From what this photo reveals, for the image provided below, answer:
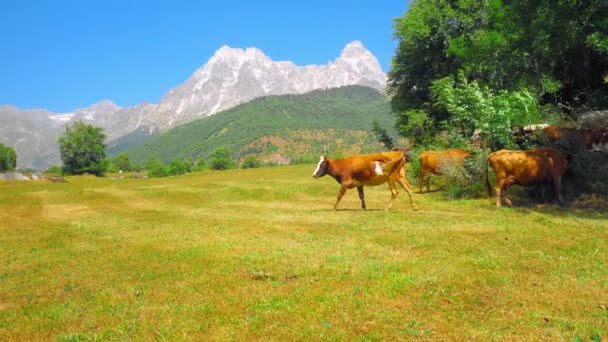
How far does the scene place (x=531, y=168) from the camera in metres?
19.5

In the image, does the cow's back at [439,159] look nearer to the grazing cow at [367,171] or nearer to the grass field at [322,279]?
the grazing cow at [367,171]

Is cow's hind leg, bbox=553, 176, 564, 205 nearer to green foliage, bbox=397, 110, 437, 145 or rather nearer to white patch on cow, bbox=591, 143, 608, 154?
white patch on cow, bbox=591, 143, 608, 154

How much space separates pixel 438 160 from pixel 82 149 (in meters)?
132

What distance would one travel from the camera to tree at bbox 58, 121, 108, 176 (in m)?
135

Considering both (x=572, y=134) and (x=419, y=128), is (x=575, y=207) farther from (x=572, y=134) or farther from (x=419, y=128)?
(x=419, y=128)

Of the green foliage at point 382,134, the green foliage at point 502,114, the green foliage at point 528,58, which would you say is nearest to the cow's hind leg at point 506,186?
the green foliage at point 502,114

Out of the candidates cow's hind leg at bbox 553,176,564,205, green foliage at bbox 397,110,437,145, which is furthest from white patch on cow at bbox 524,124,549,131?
green foliage at bbox 397,110,437,145

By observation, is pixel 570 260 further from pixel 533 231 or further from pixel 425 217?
pixel 425 217

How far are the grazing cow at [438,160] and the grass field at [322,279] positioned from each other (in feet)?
26.2

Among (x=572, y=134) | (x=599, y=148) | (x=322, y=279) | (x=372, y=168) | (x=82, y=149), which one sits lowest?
(x=322, y=279)

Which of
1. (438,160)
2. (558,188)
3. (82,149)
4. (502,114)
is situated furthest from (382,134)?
(82,149)

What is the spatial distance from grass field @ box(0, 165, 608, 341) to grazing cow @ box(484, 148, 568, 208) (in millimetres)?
1326

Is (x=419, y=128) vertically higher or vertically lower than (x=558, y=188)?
higher

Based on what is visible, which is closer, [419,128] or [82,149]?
[419,128]
